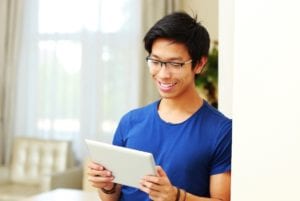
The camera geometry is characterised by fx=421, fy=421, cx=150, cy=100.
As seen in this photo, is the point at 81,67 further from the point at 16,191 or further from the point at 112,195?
the point at 112,195

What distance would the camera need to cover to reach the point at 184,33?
1.11 meters

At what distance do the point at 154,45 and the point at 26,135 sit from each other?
3.44 meters

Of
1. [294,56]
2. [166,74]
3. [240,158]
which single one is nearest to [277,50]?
[294,56]

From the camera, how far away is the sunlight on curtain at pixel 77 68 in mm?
4008

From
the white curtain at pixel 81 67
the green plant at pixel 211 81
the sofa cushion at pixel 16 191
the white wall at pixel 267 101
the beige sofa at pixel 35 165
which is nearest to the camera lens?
the white wall at pixel 267 101

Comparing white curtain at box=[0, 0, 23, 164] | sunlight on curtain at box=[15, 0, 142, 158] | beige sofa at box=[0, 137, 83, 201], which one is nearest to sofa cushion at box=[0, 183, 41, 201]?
beige sofa at box=[0, 137, 83, 201]

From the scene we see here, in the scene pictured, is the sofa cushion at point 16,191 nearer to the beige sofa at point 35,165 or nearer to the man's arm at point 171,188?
the beige sofa at point 35,165

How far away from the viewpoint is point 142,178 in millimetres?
1076

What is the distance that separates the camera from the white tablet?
1032mm

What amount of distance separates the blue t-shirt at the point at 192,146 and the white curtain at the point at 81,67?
107 inches

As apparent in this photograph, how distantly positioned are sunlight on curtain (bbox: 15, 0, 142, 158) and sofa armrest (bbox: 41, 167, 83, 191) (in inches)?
13.8

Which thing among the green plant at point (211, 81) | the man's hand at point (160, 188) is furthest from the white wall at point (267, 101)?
the green plant at point (211, 81)

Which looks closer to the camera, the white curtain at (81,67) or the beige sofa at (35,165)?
the beige sofa at (35,165)

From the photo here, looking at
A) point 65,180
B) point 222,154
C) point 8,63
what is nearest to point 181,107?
point 222,154
